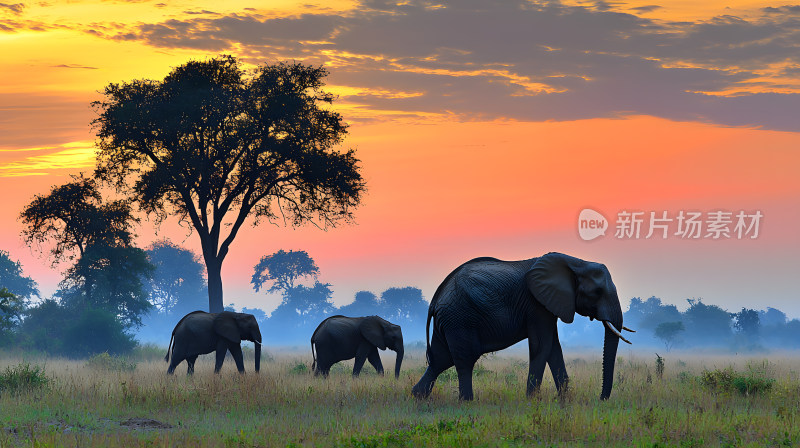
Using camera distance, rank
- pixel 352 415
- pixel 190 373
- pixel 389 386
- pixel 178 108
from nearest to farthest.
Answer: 1. pixel 352 415
2. pixel 389 386
3. pixel 190 373
4. pixel 178 108

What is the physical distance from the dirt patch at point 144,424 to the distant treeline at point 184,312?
2398cm

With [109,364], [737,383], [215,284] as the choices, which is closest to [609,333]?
[737,383]

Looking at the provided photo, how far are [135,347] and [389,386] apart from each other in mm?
30523

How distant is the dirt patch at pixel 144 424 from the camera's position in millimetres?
15383

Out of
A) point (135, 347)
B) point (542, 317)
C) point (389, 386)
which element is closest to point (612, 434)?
point (542, 317)

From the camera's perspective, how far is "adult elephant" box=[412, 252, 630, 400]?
1725cm

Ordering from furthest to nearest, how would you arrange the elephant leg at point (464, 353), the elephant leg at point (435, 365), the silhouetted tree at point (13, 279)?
the silhouetted tree at point (13, 279)
the elephant leg at point (435, 365)
the elephant leg at point (464, 353)

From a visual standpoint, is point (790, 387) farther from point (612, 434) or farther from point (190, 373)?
point (190, 373)

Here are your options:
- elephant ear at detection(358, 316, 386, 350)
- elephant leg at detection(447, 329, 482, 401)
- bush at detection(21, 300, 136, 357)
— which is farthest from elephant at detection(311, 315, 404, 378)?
bush at detection(21, 300, 136, 357)

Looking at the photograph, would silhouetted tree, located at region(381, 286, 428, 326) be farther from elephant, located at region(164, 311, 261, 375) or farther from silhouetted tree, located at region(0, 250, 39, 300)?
elephant, located at region(164, 311, 261, 375)

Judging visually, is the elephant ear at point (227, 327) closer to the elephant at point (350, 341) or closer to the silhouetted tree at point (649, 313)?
the elephant at point (350, 341)

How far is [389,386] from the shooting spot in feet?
66.5

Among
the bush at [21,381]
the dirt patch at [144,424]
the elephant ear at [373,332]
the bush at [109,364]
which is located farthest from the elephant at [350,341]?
the dirt patch at [144,424]

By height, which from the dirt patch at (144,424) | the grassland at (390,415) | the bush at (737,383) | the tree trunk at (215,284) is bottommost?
the dirt patch at (144,424)
